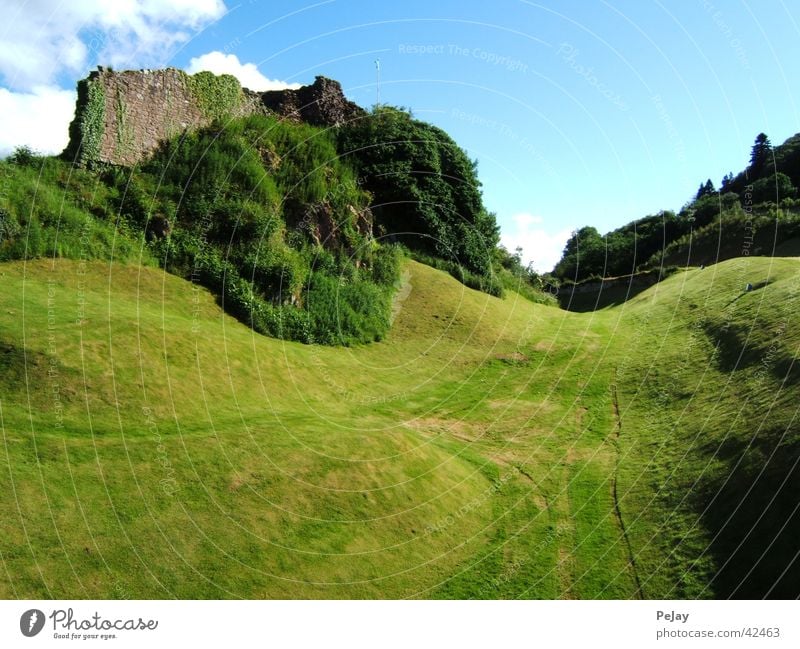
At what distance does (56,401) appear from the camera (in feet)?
52.5

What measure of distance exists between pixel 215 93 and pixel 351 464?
87.8 ft

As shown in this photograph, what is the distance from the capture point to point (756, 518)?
545 inches

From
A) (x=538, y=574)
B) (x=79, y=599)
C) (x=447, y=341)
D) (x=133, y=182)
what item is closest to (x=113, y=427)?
(x=79, y=599)

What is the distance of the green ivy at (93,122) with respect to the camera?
28734mm

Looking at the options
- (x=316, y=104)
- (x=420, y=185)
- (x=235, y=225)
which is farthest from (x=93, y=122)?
(x=420, y=185)

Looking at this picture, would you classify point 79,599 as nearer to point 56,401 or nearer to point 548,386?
point 56,401

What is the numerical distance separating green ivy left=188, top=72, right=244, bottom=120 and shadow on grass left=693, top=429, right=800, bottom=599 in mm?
30838

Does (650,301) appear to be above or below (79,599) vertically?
above

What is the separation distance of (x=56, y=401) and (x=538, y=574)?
12634 millimetres

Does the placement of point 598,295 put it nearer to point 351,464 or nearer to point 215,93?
point 215,93

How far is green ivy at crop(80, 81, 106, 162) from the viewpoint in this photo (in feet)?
94.3

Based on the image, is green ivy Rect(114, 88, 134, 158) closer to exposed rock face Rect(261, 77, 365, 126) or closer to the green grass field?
the green grass field

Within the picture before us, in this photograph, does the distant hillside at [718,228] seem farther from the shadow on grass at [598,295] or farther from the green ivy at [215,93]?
the green ivy at [215,93]

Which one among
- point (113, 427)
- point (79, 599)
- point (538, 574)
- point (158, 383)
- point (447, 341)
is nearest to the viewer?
point (79, 599)
